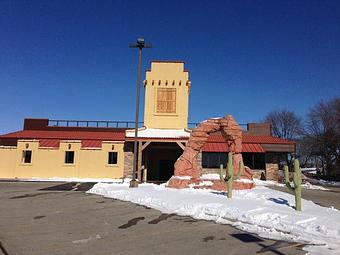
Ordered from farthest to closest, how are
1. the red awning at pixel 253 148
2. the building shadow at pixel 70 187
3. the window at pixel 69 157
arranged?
the window at pixel 69 157, the red awning at pixel 253 148, the building shadow at pixel 70 187

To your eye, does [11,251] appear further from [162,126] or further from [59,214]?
[162,126]

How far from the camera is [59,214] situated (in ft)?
31.6

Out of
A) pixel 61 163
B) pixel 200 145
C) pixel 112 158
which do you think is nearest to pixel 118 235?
pixel 200 145

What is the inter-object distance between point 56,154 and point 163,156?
997 centimetres

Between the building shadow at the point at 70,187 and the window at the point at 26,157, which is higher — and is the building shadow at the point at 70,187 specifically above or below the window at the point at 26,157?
below

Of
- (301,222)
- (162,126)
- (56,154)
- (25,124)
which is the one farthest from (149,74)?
(301,222)

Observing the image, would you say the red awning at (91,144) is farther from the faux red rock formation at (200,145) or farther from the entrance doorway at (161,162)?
the faux red rock formation at (200,145)

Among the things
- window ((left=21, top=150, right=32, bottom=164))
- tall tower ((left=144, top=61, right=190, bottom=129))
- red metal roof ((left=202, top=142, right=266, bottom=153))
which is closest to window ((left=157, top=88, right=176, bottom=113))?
tall tower ((left=144, top=61, right=190, bottom=129))

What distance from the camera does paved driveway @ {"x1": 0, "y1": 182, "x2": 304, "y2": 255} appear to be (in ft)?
19.0

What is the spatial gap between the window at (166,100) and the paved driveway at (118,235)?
2171 centimetres

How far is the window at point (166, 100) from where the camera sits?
3177cm

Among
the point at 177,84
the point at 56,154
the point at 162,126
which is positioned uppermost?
the point at 177,84

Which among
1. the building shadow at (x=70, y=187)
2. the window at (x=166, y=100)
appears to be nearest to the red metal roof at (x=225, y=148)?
the window at (x=166, y=100)

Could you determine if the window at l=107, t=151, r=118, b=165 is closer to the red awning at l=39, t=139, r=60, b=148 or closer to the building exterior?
the building exterior
